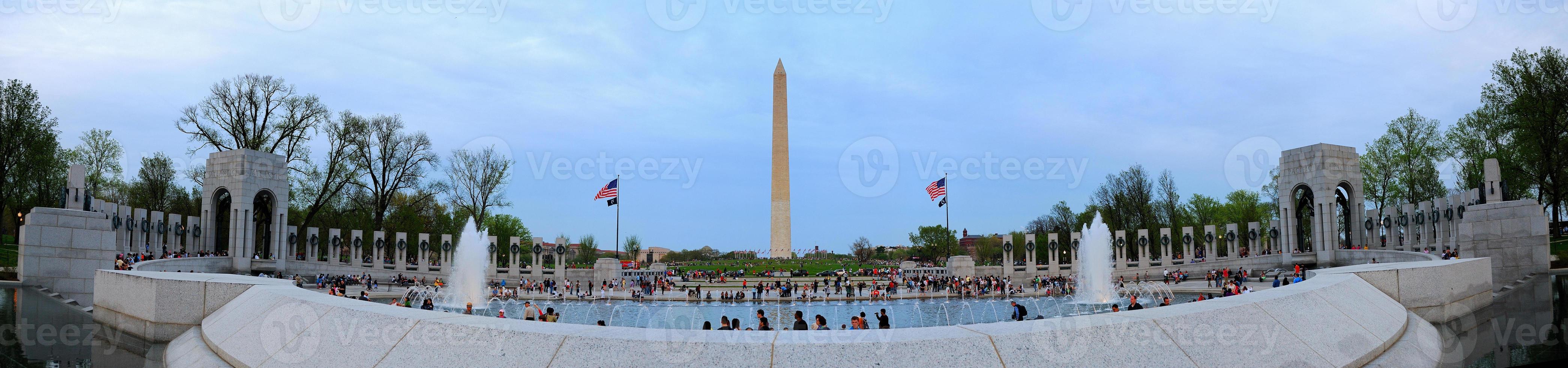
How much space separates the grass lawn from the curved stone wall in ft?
188

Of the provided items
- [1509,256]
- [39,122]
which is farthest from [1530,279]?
[39,122]

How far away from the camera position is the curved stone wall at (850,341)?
172 inches

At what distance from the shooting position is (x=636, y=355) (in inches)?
171

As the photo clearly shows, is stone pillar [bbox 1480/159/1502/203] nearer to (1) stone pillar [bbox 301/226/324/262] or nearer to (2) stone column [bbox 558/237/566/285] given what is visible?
(2) stone column [bbox 558/237/566/285]

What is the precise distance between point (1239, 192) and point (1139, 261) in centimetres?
3718

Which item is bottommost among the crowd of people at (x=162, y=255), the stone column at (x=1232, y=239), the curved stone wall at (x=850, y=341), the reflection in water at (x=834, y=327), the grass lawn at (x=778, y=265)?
the grass lawn at (x=778, y=265)

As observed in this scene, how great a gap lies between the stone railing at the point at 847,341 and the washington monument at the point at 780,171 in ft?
222

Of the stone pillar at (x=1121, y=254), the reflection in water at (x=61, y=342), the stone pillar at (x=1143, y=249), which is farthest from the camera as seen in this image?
the stone pillar at (x=1121, y=254)

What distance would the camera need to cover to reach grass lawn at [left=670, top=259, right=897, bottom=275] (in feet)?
232

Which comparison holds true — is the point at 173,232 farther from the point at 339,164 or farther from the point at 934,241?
the point at 934,241

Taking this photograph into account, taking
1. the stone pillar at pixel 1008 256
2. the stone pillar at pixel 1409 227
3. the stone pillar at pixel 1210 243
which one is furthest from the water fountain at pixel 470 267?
the stone pillar at pixel 1409 227

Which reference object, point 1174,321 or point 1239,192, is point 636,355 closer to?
point 1174,321

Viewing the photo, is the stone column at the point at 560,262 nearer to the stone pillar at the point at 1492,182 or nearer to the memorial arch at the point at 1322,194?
the memorial arch at the point at 1322,194

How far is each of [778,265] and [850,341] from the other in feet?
234
